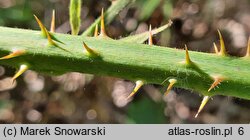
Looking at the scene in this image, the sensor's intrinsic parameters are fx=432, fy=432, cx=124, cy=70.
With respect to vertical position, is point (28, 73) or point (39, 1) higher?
point (39, 1)

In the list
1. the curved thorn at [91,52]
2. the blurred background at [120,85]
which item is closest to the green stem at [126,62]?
the curved thorn at [91,52]

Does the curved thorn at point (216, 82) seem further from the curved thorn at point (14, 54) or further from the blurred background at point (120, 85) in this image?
the blurred background at point (120, 85)

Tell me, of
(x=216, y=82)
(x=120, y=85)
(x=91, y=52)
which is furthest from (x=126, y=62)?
(x=120, y=85)

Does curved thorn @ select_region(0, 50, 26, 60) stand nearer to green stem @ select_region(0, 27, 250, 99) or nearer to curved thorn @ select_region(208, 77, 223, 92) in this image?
green stem @ select_region(0, 27, 250, 99)

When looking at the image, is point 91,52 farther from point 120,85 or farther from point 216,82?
point 120,85

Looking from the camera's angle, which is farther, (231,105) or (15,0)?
(231,105)

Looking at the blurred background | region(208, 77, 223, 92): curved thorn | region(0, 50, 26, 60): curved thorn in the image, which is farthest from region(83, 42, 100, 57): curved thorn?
the blurred background

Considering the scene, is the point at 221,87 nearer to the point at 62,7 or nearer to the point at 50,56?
the point at 50,56

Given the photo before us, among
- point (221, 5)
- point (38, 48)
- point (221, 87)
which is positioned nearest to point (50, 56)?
point (38, 48)
